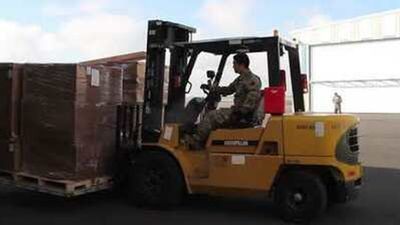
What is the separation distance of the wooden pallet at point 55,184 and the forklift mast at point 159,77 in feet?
2.86

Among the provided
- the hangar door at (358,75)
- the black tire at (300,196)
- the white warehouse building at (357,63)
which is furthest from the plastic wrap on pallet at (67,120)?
the hangar door at (358,75)

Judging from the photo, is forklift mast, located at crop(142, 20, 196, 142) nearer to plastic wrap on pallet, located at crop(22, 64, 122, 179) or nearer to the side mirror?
the side mirror

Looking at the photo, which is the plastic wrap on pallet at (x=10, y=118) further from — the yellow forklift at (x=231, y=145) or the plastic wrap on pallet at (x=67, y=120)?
the yellow forklift at (x=231, y=145)

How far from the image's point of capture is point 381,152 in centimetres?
1800

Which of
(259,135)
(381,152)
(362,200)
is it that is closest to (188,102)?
(259,135)

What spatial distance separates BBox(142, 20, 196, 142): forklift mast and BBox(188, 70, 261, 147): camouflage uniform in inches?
21.1

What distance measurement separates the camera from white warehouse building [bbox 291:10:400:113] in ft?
157

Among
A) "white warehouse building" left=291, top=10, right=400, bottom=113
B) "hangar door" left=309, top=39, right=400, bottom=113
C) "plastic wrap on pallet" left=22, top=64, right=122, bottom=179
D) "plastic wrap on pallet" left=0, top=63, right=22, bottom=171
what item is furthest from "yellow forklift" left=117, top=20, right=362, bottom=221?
"hangar door" left=309, top=39, right=400, bottom=113

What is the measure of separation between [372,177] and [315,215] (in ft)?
15.0

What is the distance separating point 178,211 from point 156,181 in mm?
484

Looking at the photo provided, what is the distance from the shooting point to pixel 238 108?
28.4ft

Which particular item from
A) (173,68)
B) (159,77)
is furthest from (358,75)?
(173,68)

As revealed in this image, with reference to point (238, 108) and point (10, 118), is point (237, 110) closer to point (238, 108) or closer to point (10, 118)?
point (238, 108)

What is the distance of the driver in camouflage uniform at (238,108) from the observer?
861 centimetres
